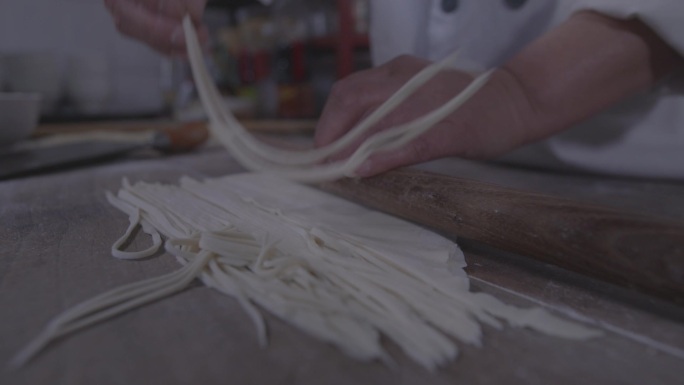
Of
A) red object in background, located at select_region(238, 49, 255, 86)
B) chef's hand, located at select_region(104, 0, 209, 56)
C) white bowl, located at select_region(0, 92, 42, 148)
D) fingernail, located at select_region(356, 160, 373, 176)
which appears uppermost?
chef's hand, located at select_region(104, 0, 209, 56)

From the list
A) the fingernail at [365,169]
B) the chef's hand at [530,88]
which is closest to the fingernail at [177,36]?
the chef's hand at [530,88]

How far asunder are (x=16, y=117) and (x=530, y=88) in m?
1.10

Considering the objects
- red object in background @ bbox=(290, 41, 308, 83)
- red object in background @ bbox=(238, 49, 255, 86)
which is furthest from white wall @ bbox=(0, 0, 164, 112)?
red object in background @ bbox=(290, 41, 308, 83)

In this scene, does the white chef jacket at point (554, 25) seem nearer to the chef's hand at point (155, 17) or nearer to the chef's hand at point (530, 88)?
the chef's hand at point (530, 88)

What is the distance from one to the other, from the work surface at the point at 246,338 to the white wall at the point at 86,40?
2.05 metres

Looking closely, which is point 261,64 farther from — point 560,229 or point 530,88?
point 560,229

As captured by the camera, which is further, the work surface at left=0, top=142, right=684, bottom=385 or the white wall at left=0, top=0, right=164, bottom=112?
the white wall at left=0, top=0, right=164, bottom=112

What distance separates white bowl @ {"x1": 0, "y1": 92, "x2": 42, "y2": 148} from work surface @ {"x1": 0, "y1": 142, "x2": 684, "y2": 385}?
0.63 metres

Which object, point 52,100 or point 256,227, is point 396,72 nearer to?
→ point 256,227

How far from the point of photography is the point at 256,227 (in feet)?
1.78

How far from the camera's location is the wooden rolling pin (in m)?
0.35

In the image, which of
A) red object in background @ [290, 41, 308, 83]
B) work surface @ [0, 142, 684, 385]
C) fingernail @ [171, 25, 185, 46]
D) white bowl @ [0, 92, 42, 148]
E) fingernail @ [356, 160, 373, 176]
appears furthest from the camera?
red object in background @ [290, 41, 308, 83]

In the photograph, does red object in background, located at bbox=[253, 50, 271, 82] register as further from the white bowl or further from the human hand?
the human hand

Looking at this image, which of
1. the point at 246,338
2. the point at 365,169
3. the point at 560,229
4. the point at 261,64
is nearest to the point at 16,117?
the point at 365,169
